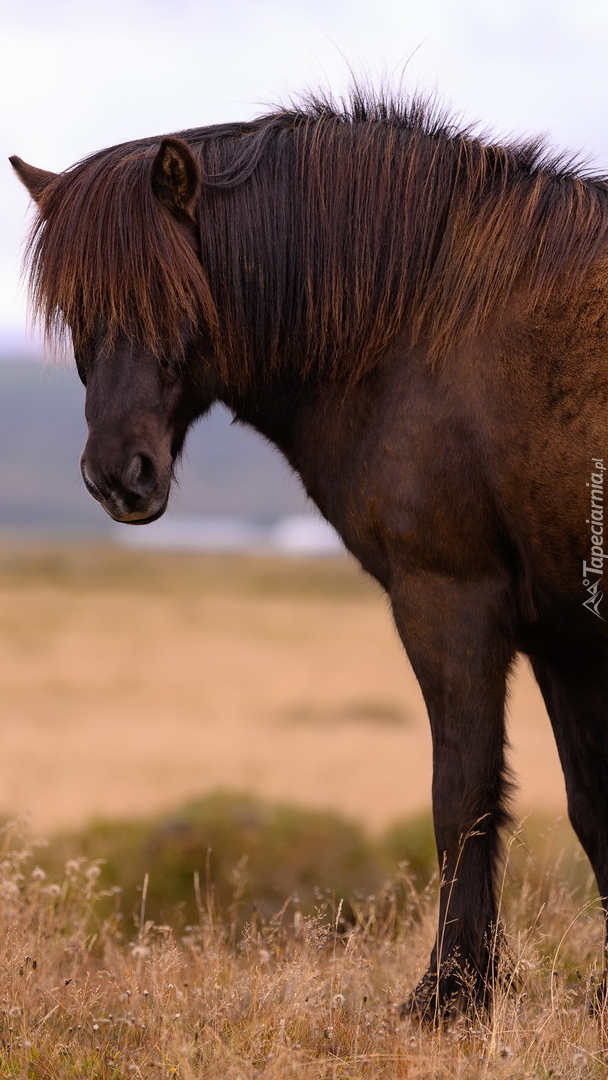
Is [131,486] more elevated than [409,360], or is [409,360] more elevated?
[409,360]

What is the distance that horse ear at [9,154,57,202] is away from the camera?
153 inches

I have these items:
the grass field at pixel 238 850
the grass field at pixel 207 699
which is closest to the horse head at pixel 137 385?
the grass field at pixel 238 850

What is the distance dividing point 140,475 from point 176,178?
976 millimetres

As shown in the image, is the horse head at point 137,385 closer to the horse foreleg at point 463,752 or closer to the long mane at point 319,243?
the long mane at point 319,243

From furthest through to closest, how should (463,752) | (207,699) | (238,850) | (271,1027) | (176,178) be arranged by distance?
(207,699) → (238,850) → (176,178) → (463,752) → (271,1027)

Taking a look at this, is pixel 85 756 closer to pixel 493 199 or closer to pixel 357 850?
pixel 357 850

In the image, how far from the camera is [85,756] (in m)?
31.6

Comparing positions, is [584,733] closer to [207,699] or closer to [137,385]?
[137,385]

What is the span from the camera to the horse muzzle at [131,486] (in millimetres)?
3402

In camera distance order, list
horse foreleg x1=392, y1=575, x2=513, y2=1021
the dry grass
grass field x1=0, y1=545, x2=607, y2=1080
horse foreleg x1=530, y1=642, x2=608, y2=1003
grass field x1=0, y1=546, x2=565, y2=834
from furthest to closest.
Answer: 1. grass field x1=0, y1=546, x2=565, y2=834
2. horse foreleg x1=530, y1=642, x2=608, y2=1003
3. horse foreleg x1=392, y1=575, x2=513, y2=1021
4. grass field x1=0, y1=545, x2=607, y2=1080
5. the dry grass

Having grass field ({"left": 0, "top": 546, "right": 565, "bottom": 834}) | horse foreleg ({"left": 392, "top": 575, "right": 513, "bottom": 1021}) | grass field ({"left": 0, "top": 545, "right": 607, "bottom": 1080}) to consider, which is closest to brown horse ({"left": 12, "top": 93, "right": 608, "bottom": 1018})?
horse foreleg ({"left": 392, "top": 575, "right": 513, "bottom": 1021})

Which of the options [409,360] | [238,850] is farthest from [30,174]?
[238,850]

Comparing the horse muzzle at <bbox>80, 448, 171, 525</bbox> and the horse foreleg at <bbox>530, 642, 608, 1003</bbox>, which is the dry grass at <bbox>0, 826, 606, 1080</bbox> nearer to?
the horse foreleg at <bbox>530, 642, 608, 1003</bbox>

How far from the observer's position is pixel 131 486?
134 inches
